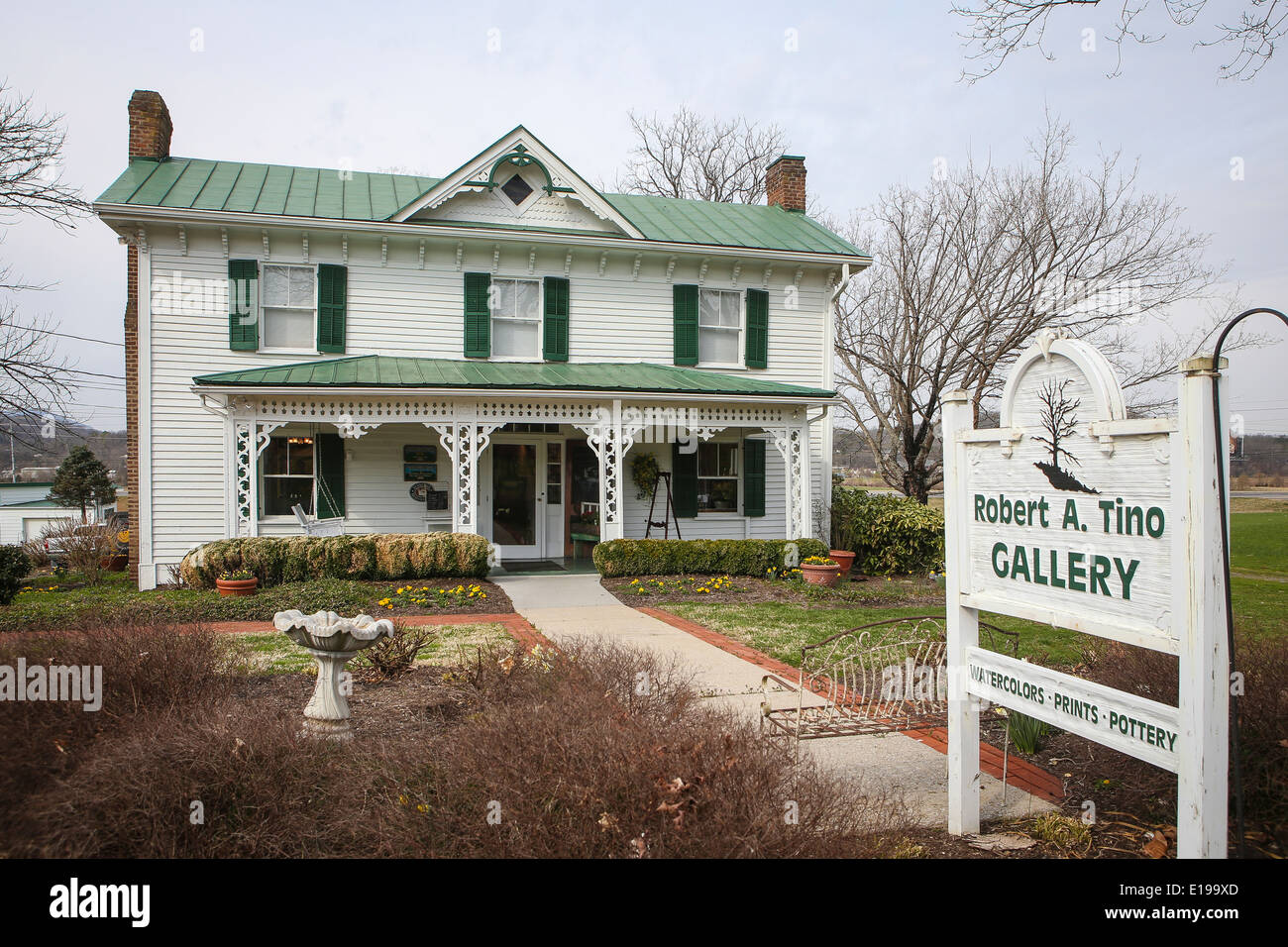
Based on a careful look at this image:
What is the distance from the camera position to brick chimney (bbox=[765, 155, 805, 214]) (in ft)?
64.0

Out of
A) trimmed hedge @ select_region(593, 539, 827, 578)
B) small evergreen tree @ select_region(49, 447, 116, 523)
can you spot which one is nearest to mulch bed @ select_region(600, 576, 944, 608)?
trimmed hedge @ select_region(593, 539, 827, 578)

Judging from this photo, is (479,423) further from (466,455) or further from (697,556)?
(697,556)

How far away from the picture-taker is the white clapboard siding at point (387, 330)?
553 inches

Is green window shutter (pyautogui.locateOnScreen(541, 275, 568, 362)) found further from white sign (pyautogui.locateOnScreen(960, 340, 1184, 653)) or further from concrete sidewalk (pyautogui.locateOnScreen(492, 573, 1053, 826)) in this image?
white sign (pyautogui.locateOnScreen(960, 340, 1184, 653))

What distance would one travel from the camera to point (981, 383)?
23828mm

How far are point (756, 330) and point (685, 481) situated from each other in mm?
3434

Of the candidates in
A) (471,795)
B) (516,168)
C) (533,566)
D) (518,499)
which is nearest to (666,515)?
(533,566)

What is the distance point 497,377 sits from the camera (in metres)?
14.6

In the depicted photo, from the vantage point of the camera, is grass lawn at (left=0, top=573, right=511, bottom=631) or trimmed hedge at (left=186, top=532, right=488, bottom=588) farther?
trimmed hedge at (left=186, top=532, right=488, bottom=588)

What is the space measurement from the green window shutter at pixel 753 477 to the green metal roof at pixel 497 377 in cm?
137

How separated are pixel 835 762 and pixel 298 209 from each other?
13.7m

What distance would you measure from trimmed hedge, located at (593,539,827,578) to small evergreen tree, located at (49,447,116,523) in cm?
2114
